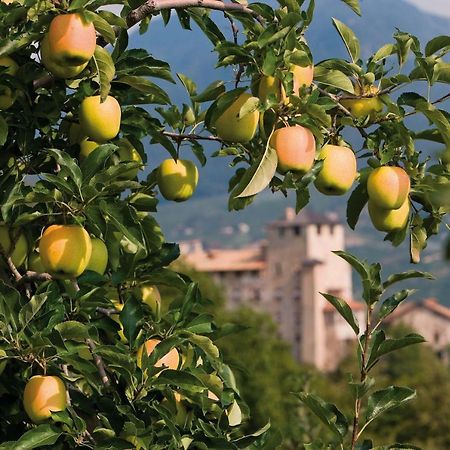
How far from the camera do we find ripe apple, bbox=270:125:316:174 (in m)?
2.36

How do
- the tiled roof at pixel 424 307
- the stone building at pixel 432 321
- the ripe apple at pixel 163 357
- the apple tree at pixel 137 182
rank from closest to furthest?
the apple tree at pixel 137 182
the ripe apple at pixel 163 357
the tiled roof at pixel 424 307
the stone building at pixel 432 321

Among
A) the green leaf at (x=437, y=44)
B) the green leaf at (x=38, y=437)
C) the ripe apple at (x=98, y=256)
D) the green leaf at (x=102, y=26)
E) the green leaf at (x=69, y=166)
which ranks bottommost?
the green leaf at (x=38, y=437)

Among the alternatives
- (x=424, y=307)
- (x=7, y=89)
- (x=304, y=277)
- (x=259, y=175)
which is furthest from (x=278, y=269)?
(x=259, y=175)

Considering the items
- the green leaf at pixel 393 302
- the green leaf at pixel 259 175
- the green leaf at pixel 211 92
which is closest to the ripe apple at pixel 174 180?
the green leaf at pixel 211 92

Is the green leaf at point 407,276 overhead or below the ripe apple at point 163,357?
overhead

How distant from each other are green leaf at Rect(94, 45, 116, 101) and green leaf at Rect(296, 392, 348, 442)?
842 millimetres

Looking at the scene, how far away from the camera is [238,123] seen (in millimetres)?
2467

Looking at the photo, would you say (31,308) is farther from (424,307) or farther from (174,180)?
(424,307)

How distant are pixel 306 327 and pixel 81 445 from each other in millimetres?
66361

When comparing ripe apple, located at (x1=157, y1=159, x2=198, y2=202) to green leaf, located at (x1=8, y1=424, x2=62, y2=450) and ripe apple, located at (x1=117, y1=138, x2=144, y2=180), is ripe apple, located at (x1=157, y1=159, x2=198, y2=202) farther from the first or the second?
green leaf, located at (x1=8, y1=424, x2=62, y2=450)

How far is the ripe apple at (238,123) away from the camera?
2.46 meters

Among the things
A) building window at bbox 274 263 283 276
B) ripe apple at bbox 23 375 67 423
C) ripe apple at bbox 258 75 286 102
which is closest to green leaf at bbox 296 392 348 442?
ripe apple at bbox 23 375 67 423

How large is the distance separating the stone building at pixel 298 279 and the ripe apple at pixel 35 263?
6160 centimetres

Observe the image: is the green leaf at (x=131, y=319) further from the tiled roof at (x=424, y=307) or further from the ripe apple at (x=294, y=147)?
the tiled roof at (x=424, y=307)
